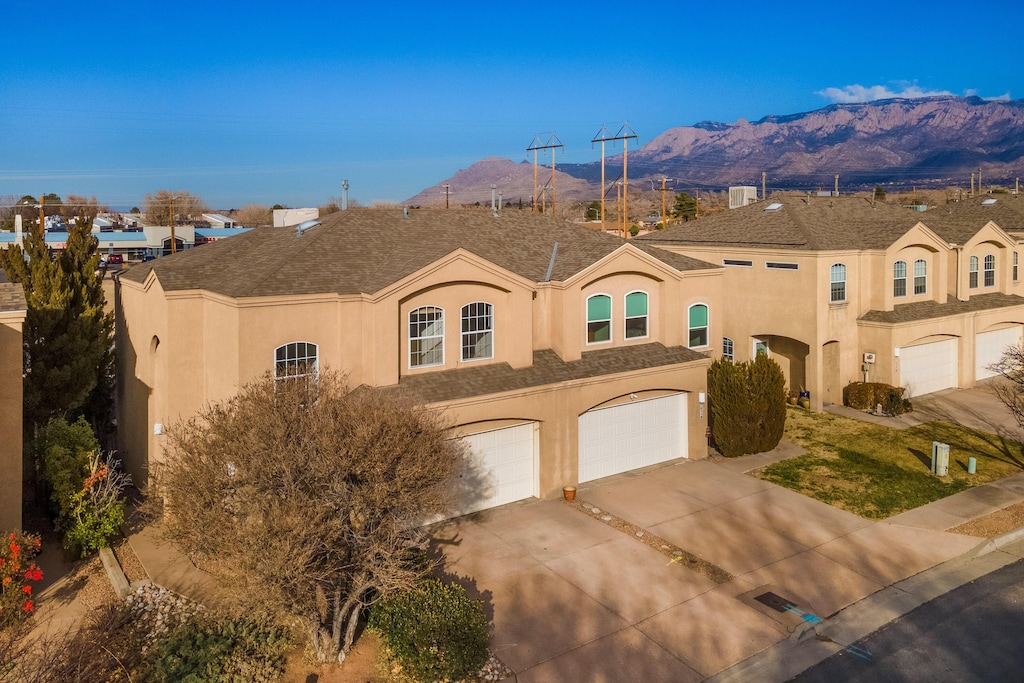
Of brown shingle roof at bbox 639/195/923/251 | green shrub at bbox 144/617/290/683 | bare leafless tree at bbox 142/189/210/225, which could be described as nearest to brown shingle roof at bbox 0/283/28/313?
green shrub at bbox 144/617/290/683

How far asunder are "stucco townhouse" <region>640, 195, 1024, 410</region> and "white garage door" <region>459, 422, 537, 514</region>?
44.5 feet

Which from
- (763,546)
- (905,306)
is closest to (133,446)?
(763,546)

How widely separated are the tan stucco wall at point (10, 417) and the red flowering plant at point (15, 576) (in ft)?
3.32

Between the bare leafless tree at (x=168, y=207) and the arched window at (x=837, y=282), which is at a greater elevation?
the bare leafless tree at (x=168, y=207)

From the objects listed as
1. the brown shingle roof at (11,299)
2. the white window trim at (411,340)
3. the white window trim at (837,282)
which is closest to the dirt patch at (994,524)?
the white window trim at (837,282)

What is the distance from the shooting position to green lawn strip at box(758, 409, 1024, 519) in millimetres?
19672

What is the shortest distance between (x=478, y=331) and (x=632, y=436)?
18.4 ft

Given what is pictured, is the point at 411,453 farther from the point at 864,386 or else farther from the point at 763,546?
the point at 864,386

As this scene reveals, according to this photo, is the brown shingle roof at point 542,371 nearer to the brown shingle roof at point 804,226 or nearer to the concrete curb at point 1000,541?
the concrete curb at point 1000,541

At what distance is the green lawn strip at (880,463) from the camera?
1967 cm

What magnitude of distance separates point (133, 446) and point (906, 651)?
61.6 ft

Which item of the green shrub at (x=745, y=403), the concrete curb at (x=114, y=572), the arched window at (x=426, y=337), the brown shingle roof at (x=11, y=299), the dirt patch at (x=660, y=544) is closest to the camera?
the concrete curb at (x=114, y=572)

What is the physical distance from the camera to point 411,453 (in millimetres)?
11969

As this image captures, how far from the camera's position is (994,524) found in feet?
58.3
